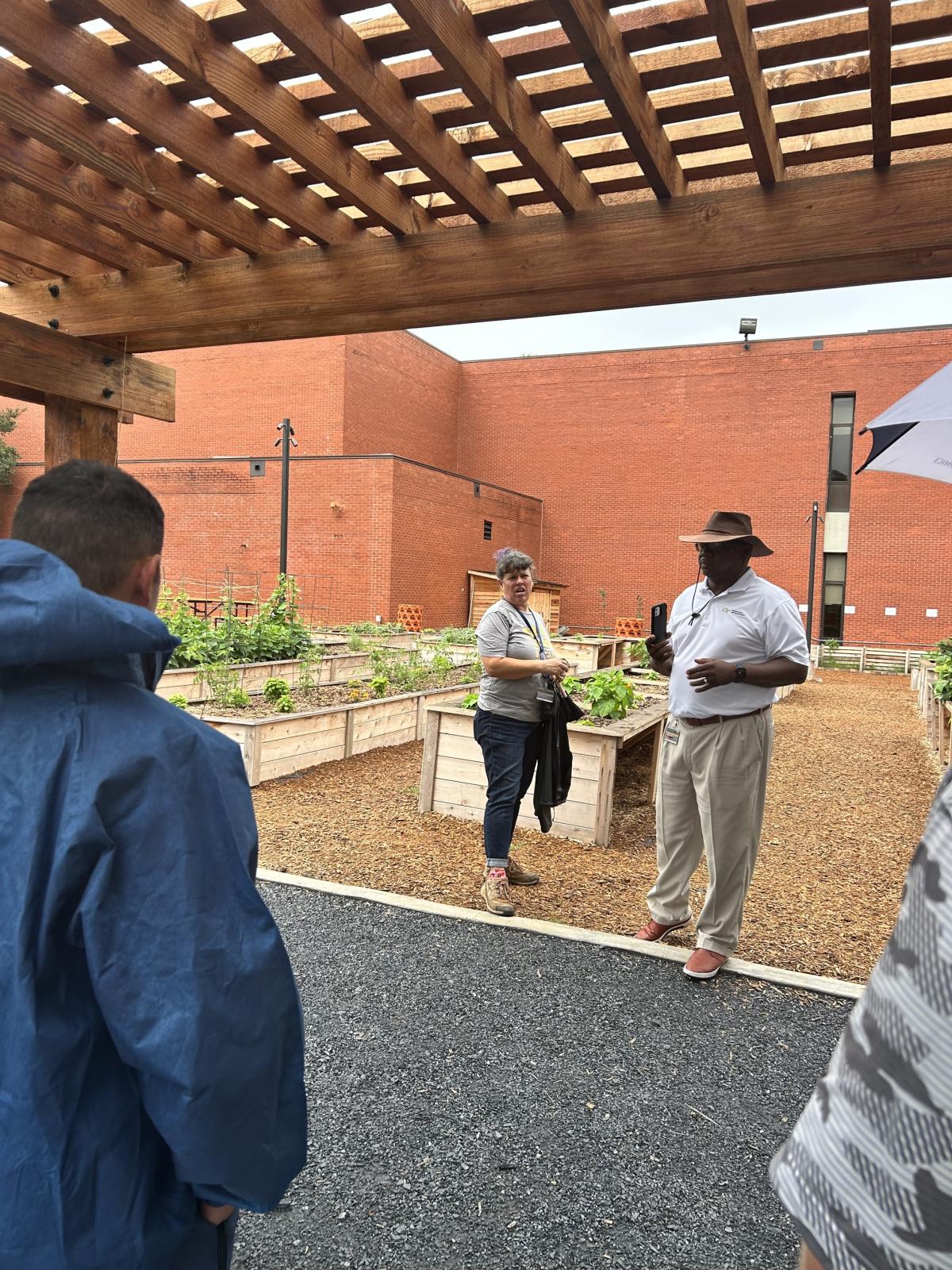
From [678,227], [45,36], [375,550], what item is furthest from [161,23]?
[375,550]

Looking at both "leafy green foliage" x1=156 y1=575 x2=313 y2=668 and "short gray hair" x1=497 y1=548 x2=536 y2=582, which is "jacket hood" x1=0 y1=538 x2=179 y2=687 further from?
"leafy green foliage" x1=156 y1=575 x2=313 y2=668

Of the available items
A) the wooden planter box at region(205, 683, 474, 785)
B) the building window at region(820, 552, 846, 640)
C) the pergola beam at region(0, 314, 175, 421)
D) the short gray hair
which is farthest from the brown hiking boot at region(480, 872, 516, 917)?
the building window at region(820, 552, 846, 640)

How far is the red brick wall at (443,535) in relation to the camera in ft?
86.1

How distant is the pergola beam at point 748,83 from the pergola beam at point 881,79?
294mm

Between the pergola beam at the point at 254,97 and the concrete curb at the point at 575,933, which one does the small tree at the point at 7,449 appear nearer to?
the concrete curb at the point at 575,933

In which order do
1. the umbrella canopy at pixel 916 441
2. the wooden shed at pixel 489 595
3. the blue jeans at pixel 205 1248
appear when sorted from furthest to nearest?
the wooden shed at pixel 489 595, the umbrella canopy at pixel 916 441, the blue jeans at pixel 205 1248

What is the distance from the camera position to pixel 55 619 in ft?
3.61

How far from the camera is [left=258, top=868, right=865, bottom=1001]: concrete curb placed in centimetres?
381

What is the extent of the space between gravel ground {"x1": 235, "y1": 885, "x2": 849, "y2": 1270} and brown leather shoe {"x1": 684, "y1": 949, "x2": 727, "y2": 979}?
50mm

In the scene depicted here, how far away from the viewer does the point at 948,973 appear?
0.66 meters

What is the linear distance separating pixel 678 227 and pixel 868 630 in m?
30.3

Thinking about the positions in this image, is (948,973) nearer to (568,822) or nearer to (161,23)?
(161,23)

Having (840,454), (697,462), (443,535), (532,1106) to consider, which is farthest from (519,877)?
(840,454)

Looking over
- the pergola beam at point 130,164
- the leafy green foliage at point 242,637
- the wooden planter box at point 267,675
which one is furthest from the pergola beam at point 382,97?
the leafy green foliage at point 242,637
